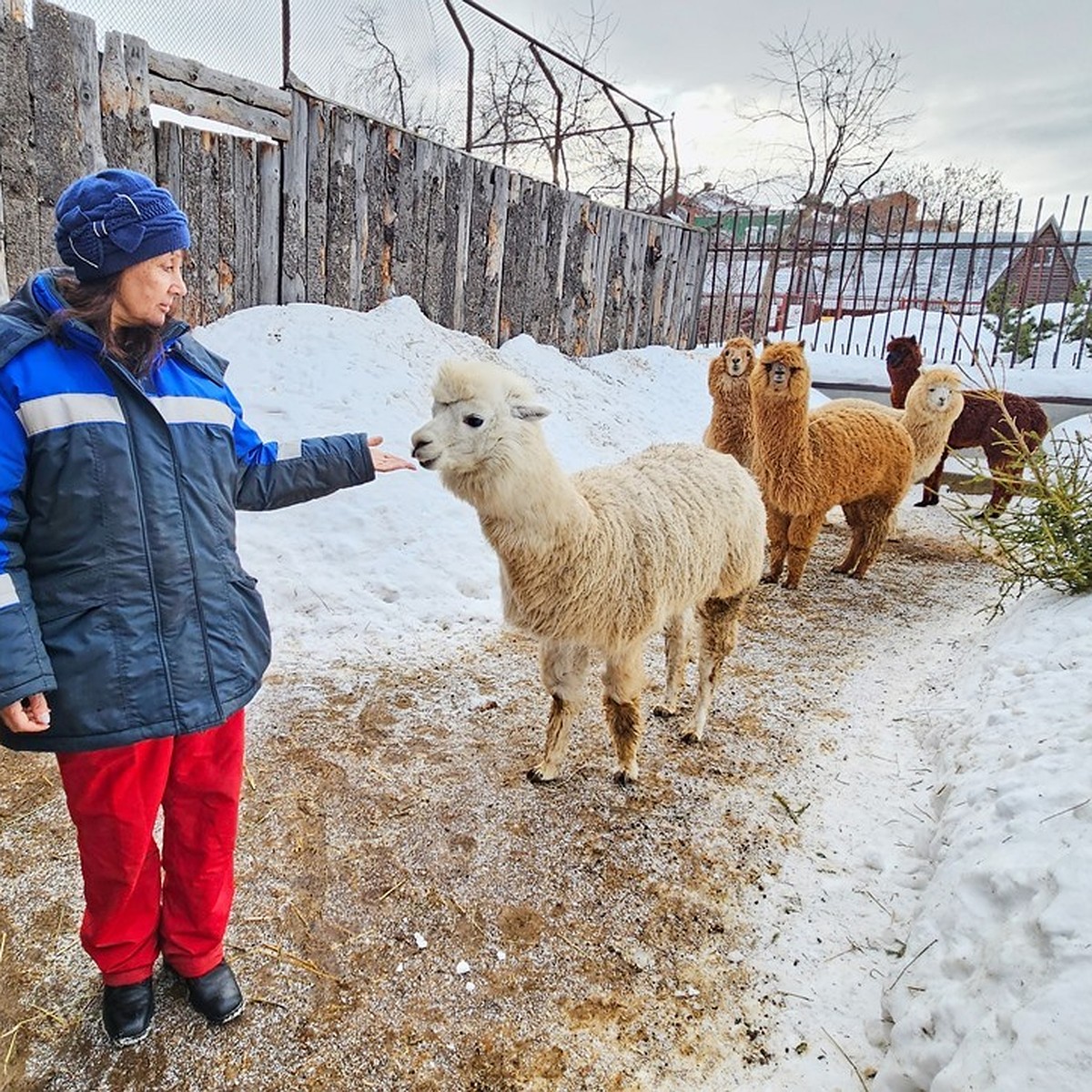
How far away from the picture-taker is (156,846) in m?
1.94

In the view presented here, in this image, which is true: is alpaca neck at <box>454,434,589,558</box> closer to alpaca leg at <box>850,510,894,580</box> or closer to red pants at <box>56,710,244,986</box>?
red pants at <box>56,710,244,986</box>

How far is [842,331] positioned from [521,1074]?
49.6ft

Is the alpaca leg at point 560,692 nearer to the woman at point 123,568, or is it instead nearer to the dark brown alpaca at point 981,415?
the woman at point 123,568

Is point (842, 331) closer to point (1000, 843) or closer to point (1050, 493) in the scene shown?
point (1050, 493)

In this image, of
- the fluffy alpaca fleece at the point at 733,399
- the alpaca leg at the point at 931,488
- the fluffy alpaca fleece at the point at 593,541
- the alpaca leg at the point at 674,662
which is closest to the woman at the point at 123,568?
the fluffy alpaca fleece at the point at 593,541

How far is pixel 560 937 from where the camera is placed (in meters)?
2.40

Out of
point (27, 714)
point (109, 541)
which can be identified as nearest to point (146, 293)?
point (109, 541)

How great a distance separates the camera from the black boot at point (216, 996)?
6.63 ft

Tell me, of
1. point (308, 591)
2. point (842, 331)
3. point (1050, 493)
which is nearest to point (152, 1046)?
point (308, 591)

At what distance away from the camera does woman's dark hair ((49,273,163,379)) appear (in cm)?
158

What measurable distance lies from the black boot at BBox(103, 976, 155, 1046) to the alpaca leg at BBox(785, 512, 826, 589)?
5.00m

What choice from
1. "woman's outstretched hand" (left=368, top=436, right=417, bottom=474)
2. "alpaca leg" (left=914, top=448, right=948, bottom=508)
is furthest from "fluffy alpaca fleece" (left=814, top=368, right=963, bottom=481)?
"woman's outstretched hand" (left=368, top=436, right=417, bottom=474)

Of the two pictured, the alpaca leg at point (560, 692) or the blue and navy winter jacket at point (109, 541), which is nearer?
the blue and navy winter jacket at point (109, 541)

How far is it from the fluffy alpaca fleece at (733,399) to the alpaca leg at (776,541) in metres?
0.56
